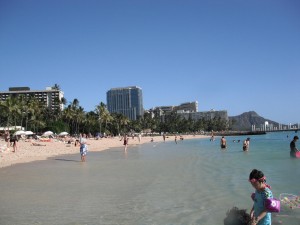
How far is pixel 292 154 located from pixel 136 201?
14.4 metres

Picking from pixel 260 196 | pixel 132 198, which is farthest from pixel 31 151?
pixel 260 196

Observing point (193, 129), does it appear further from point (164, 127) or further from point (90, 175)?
point (90, 175)

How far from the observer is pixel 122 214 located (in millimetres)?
7660

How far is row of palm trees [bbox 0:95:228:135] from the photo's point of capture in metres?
69.9

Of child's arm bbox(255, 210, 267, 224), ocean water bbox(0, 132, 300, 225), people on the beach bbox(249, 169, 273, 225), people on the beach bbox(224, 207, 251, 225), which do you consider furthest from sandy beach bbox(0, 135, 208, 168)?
child's arm bbox(255, 210, 267, 224)

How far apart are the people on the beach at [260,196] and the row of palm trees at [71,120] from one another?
6172 centimetres

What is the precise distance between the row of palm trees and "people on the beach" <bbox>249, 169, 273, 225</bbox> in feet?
202

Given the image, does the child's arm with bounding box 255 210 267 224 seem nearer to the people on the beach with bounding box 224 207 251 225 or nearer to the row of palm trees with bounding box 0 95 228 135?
the people on the beach with bounding box 224 207 251 225

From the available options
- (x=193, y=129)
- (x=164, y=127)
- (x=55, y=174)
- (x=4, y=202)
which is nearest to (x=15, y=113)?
(x=55, y=174)

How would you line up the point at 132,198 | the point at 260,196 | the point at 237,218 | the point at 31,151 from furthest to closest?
the point at 31,151, the point at 132,198, the point at 237,218, the point at 260,196

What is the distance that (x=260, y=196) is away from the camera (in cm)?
454

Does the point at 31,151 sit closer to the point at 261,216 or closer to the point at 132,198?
the point at 132,198

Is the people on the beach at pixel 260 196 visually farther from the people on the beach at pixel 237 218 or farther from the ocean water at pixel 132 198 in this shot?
the ocean water at pixel 132 198

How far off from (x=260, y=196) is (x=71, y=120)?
94645 mm
